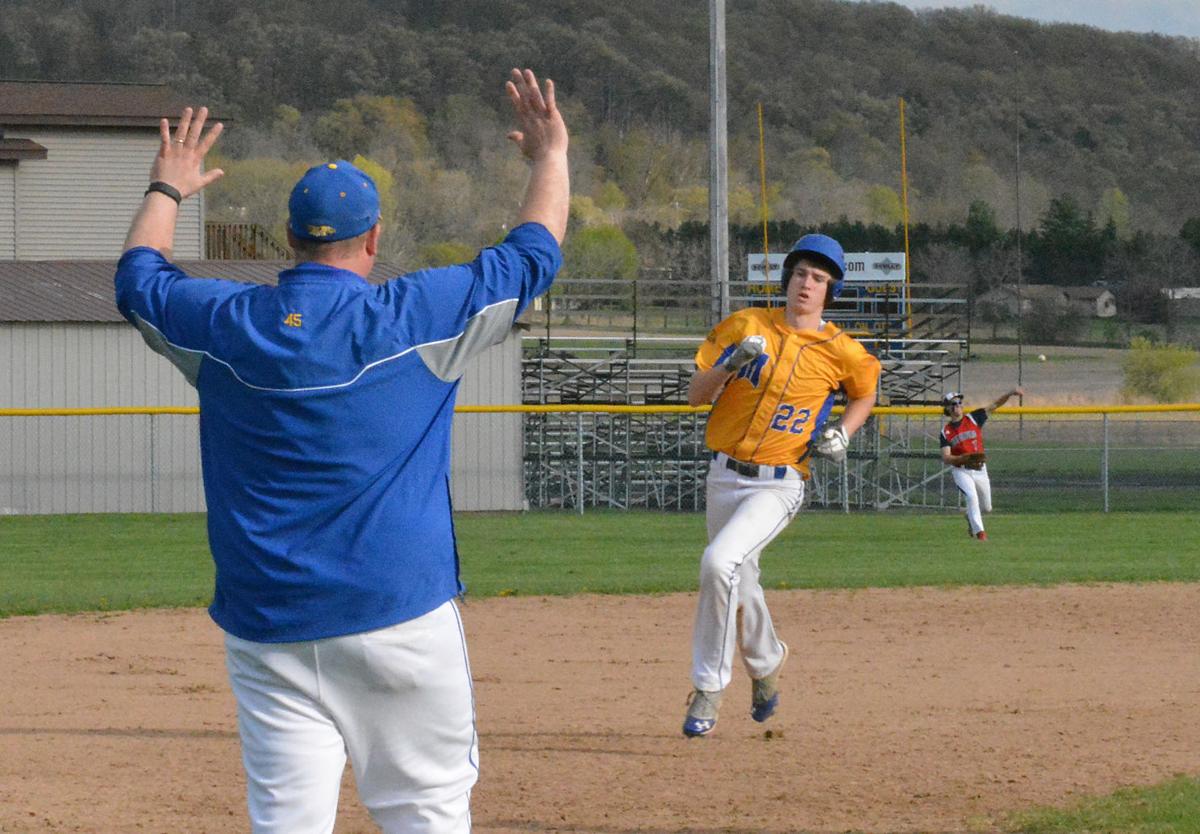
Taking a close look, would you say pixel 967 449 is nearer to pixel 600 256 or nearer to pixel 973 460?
pixel 973 460

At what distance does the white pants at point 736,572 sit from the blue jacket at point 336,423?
3609 mm

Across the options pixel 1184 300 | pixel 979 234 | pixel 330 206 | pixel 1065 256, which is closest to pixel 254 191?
pixel 979 234

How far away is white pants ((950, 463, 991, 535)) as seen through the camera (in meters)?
18.5

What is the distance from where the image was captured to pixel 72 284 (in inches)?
968

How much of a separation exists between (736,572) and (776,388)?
0.83 metres

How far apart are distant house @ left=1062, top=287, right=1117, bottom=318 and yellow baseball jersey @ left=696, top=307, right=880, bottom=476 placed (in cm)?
6945

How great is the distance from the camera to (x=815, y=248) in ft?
23.5

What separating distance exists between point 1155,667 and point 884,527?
10.8 meters

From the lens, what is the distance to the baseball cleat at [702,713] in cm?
718

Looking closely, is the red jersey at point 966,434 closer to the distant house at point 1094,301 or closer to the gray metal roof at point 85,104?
the gray metal roof at point 85,104

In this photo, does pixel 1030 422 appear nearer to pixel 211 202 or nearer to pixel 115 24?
pixel 211 202

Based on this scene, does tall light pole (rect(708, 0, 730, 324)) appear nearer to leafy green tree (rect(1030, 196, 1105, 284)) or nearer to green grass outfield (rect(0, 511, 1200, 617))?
green grass outfield (rect(0, 511, 1200, 617))

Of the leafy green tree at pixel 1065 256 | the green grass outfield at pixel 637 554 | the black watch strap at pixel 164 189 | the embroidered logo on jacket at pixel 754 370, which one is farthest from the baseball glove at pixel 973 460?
the leafy green tree at pixel 1065 256

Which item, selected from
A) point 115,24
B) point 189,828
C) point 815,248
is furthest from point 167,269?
point 115,24
